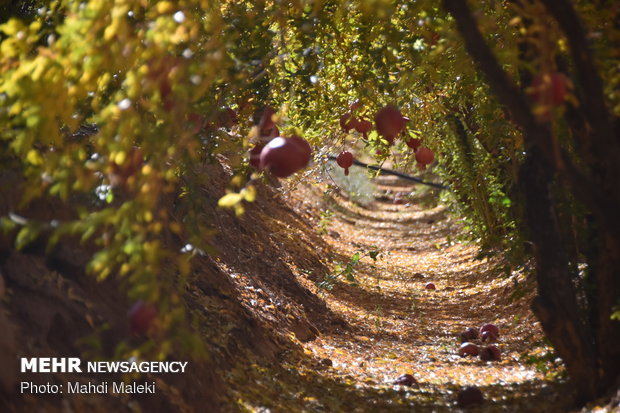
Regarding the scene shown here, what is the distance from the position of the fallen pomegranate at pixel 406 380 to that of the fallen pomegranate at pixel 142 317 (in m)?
2.30

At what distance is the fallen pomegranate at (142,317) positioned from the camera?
7.51 feet

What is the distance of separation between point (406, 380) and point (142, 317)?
2.35 m

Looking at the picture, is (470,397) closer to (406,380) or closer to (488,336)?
(406,380)

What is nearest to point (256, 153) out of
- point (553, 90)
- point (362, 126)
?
point (362, 126)

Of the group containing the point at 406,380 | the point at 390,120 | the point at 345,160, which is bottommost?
the point at 406,380

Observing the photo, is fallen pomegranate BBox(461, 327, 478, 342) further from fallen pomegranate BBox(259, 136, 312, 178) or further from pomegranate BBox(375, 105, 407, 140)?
fallen pomegranate BBox(259, 136, 312, 178)

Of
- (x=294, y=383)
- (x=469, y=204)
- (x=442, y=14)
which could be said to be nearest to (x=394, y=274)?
(x=469, y=204)

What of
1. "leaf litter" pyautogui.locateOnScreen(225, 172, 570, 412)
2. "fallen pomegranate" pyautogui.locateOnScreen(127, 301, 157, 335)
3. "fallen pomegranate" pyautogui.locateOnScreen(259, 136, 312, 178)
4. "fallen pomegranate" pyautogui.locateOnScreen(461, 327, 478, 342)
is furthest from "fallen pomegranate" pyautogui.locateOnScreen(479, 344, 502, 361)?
"fallen pomegranate" pyautogui.locateOnScreen(127, 301, 157, 335)

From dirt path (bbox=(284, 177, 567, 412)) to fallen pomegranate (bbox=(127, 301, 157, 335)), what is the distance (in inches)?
66.7

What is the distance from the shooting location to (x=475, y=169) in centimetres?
877

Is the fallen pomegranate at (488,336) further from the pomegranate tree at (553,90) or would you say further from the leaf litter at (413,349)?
the pomegranate tree at (553,90)

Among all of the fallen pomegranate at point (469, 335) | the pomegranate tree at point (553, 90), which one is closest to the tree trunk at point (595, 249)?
the pomegranate tree at point (553, 90)

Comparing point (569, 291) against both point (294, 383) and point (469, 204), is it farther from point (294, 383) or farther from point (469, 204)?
point (469, 204)

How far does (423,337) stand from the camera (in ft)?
19.9
